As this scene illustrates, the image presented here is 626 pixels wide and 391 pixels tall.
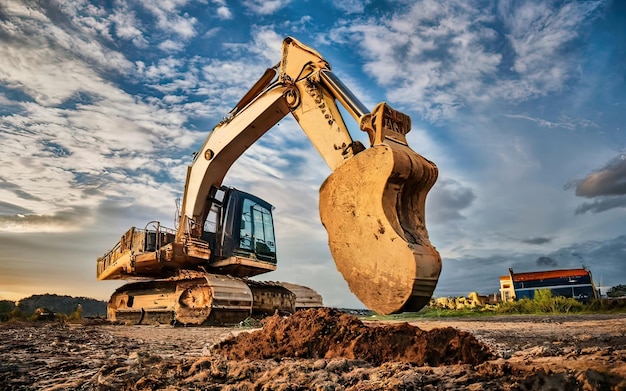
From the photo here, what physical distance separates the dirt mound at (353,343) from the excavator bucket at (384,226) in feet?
0.73

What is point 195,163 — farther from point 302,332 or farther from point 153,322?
point 302,332

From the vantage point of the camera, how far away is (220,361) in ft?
9.37

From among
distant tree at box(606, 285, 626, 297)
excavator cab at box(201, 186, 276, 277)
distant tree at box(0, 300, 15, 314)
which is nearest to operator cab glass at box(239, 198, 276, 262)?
excavator cab at box(201, 186, 276, 277)

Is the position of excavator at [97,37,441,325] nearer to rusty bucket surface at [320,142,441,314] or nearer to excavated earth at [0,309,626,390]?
rusty bucket surface at [320,142,441,314]

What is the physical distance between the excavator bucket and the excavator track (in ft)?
18.9

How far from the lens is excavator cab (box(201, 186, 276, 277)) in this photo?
1007cm

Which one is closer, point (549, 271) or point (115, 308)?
point (115, 308)

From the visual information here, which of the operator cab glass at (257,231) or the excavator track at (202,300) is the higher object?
the operator cab glass at (257,231)

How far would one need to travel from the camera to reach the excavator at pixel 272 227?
3412mm

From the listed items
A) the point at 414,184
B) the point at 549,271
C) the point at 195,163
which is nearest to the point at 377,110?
the point at 414,184

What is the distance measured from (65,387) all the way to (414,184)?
9.38 ft

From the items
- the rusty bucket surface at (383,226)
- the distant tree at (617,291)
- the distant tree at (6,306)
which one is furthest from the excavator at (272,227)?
the distant tree at (617,291)

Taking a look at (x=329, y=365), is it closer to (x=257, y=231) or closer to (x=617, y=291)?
(x=257, y=231)

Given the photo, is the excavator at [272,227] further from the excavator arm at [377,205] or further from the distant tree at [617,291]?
the distant tree at [617,291]
